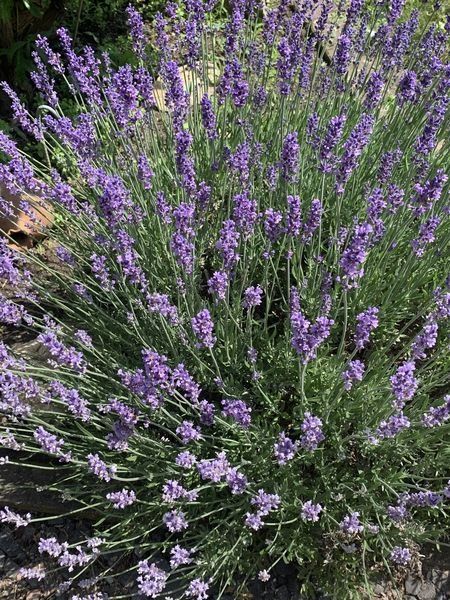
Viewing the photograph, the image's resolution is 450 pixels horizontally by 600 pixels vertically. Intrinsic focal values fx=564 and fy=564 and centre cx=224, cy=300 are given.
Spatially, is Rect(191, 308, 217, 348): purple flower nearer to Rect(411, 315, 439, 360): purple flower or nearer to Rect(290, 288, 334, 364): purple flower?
Rect(290, 288, 334, 364): purple flower

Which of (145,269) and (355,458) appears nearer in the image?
(355,458)

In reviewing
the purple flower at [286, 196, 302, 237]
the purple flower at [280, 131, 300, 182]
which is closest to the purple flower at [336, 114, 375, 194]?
the purple flower at [280, 131, 300, 182]

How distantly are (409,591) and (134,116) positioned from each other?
267cm

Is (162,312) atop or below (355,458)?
atop

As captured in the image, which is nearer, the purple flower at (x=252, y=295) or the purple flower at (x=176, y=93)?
the purple flower at (x=252, y=295)

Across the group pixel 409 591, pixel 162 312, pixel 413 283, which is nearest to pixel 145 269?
pixel 162 312

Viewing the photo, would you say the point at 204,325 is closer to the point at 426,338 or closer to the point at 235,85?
the point at 426,338

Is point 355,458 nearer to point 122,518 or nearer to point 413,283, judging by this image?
point 413,283

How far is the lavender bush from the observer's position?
210 centimetres

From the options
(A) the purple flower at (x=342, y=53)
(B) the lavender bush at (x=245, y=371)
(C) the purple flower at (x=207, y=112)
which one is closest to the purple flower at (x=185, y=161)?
(B) the lavender bush at (x=245, y=371)

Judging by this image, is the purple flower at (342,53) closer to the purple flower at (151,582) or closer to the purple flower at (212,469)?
the purple flower at (212,469)

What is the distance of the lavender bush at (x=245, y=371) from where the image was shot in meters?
2.10

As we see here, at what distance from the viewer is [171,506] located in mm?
2430

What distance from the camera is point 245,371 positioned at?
287 cm
